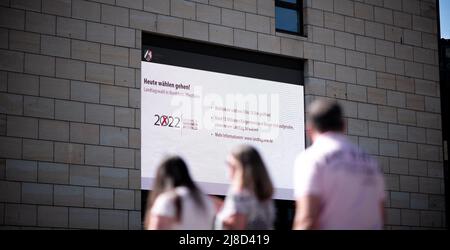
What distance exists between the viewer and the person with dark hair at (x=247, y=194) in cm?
Result: 557

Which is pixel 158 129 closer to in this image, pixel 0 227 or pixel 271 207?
pixel 0 227

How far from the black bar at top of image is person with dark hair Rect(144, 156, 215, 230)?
32.5ft

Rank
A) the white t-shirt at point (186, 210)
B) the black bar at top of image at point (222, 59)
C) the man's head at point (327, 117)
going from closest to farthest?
1. the white t-shirt at point (186, 210)
2. the man's head at point (327, 117)
3. the black bar at top of image at point (222, 59)

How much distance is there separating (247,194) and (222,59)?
10.7m

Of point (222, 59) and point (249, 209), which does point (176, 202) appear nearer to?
point (249, 209)

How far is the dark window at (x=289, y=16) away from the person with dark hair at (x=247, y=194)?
11524 mm

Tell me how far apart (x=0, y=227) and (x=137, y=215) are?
229cm

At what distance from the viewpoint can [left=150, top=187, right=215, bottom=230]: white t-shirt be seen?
5.28 metres

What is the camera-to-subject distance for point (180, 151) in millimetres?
15406

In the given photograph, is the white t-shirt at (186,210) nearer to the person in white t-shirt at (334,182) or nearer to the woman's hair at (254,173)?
the woman's hair at (254,173)

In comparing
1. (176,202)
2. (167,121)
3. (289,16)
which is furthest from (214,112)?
(176,202)

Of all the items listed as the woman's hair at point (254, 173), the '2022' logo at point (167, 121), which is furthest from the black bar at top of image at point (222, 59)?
the woman's hair at point (254, 173)

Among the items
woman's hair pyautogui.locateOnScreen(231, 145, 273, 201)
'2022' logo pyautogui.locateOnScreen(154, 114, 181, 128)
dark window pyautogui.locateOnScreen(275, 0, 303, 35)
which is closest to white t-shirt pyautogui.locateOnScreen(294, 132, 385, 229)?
woman's hair pyautogui.locateOnScreen(231, 145, 273, 201)

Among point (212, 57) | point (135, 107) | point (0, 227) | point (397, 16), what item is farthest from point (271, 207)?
point (397, 16)
